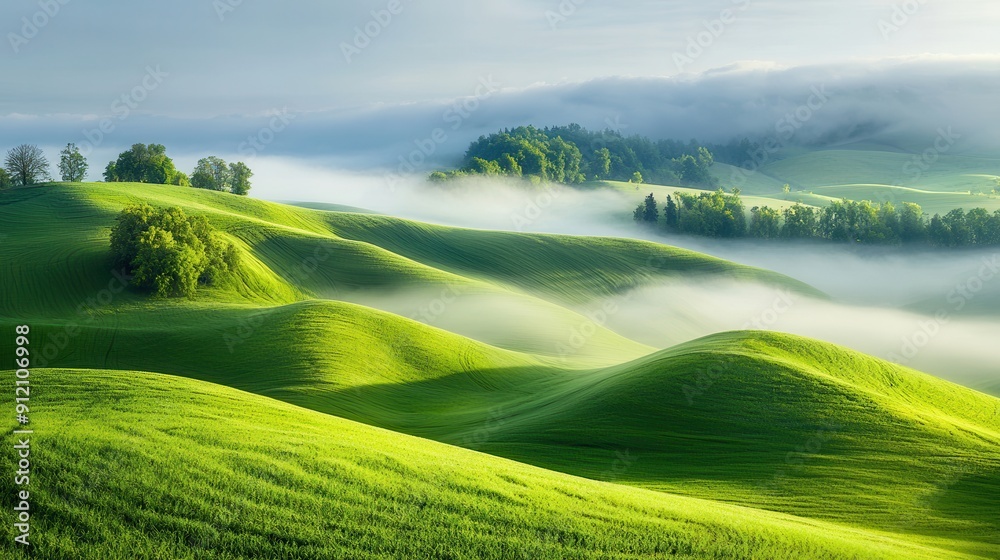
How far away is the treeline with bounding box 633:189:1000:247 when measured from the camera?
370ft

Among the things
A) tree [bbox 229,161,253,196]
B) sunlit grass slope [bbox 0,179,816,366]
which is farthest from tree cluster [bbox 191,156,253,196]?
sunlit grass slope [bbox 0,179,816,366]

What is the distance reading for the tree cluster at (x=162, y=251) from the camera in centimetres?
4688

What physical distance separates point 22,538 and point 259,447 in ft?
12.9

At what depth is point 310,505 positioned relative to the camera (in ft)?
39.1

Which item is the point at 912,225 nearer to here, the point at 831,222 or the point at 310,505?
the point at 831,222

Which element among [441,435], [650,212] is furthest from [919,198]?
[441,435]

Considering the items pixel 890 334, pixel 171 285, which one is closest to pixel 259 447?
pixel 171 285

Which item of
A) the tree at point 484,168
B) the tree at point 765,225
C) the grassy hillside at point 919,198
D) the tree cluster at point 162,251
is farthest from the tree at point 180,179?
the grassy hillside at point 919,198

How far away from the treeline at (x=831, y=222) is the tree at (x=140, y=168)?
83072 mm

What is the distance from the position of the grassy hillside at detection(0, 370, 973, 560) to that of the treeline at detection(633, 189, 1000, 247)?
374ft

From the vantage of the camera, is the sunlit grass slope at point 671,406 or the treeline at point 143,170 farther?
the treeline at point 143,170

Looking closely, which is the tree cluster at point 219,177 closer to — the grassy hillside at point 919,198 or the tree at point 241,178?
the tree at point 241,178

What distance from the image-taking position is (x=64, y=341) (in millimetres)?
37469

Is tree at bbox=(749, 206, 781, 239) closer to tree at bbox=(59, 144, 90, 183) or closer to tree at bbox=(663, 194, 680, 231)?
tree at bbox=(663, 194, 680, 231)
